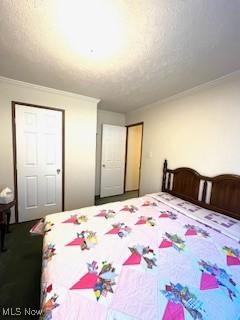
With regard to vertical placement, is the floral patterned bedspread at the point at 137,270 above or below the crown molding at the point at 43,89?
below

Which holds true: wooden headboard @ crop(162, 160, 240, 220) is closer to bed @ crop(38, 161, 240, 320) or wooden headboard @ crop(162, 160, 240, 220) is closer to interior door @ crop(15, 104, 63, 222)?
bed @ crop(38, 161, 240, 320)

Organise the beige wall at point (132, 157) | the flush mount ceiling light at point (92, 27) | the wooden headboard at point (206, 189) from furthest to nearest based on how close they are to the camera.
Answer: the beige wall at point (132, 157), the wooden headboard at point (206, 189), the flush mount ceiling light at point (92, 27)

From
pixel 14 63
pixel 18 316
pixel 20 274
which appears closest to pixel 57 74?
pixel 14 63

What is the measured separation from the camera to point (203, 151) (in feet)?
7.30

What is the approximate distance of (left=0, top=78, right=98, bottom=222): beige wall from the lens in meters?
2.36

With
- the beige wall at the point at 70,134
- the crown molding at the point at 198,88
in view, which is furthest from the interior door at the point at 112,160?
the crown molding at the point at 198,88

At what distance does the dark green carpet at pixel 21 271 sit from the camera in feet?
4.41

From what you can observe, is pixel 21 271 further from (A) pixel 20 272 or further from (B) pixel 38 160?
(B) pixel 38 160

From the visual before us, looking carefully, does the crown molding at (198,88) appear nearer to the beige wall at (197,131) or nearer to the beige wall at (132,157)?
the beige wall at (197,131)

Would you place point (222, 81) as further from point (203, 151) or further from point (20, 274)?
point (20, 274)

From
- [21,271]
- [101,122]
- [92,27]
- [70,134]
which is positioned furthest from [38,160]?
[92,27]

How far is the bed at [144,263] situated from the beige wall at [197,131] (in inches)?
15.1

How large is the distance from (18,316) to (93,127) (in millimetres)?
2722

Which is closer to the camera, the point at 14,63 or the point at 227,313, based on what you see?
the point at 227,313
